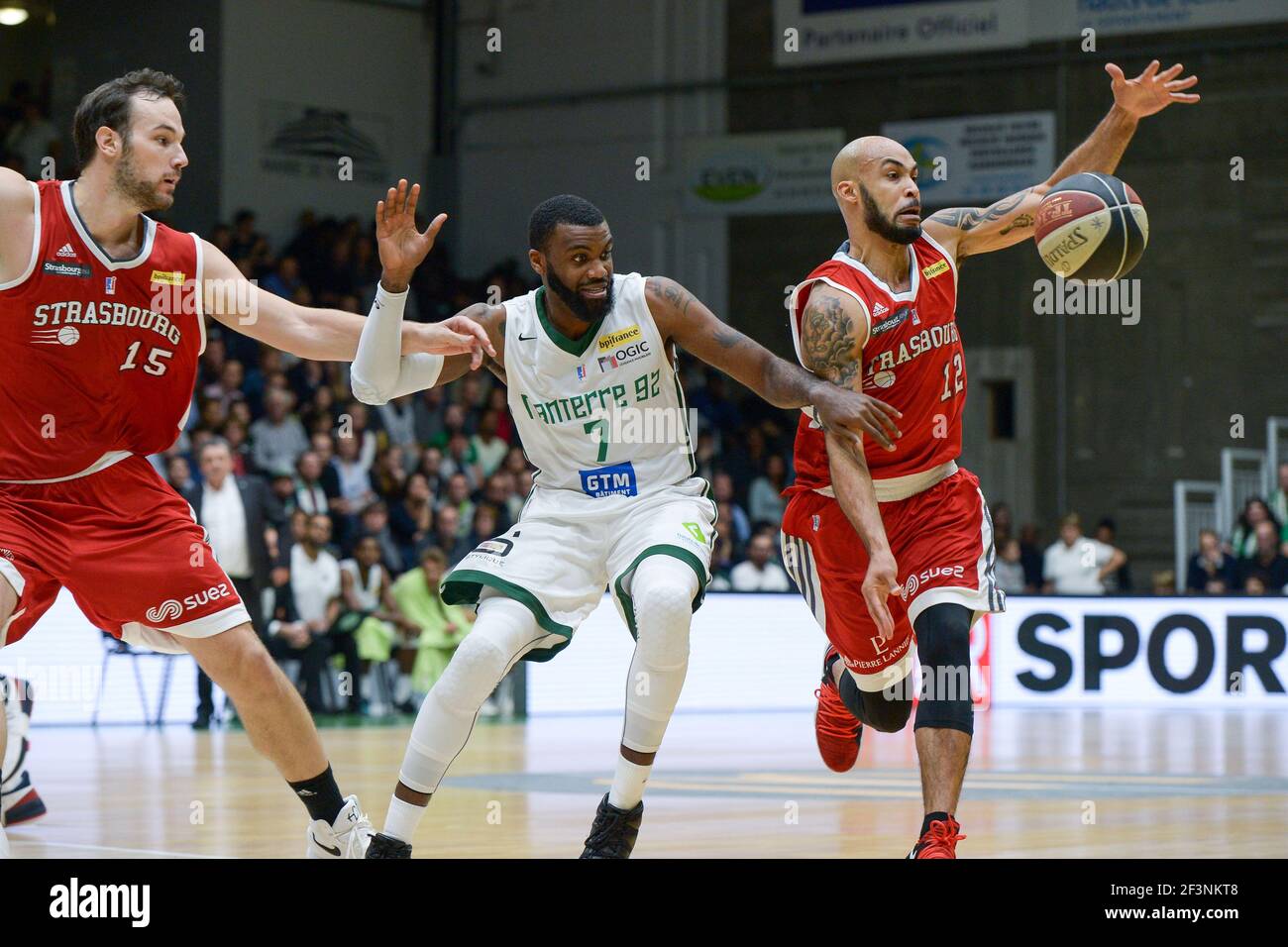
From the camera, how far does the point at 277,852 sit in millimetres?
6809

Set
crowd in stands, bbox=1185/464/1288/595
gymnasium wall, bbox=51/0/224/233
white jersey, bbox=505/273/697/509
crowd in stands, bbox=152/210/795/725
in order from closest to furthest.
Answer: white jersey, bbox=505/273/697/509
crowd in stands, bbox=152/210/795/725
crowd in stands, bbox=1185/464/1288/595
gymnasium wall, bbox=51/0/224/233

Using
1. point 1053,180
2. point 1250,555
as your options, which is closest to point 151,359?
point 1053,180

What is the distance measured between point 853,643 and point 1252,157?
1778cm

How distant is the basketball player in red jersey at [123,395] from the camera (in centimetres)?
572

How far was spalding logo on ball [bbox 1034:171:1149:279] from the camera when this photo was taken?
6508mm

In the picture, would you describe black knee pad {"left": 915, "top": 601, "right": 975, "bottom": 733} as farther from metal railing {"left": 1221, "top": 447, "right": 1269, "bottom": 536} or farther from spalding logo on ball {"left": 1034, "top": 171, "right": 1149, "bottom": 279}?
metal railing {"left": 1221, "top": 447, "right": 1269, "bottom": 536}

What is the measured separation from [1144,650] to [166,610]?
13074 millimetres

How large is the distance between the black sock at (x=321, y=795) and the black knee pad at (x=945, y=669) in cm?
188

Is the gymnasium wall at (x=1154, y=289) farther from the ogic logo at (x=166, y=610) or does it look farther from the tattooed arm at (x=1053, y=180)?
the ogic logo at (x=166, y=610)

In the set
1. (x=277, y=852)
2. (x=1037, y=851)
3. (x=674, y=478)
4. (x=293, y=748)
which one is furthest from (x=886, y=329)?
(x=277, y=852)

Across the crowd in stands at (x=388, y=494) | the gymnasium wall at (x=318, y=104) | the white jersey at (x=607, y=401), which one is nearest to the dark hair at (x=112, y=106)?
the white jersey at (x=607, y=401)

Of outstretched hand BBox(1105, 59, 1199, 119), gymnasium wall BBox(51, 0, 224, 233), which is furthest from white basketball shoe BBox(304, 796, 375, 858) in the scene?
gymnasium wall BBox(51, 0, 224, 233)

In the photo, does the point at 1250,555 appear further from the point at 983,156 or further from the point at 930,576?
the point at 930,576
